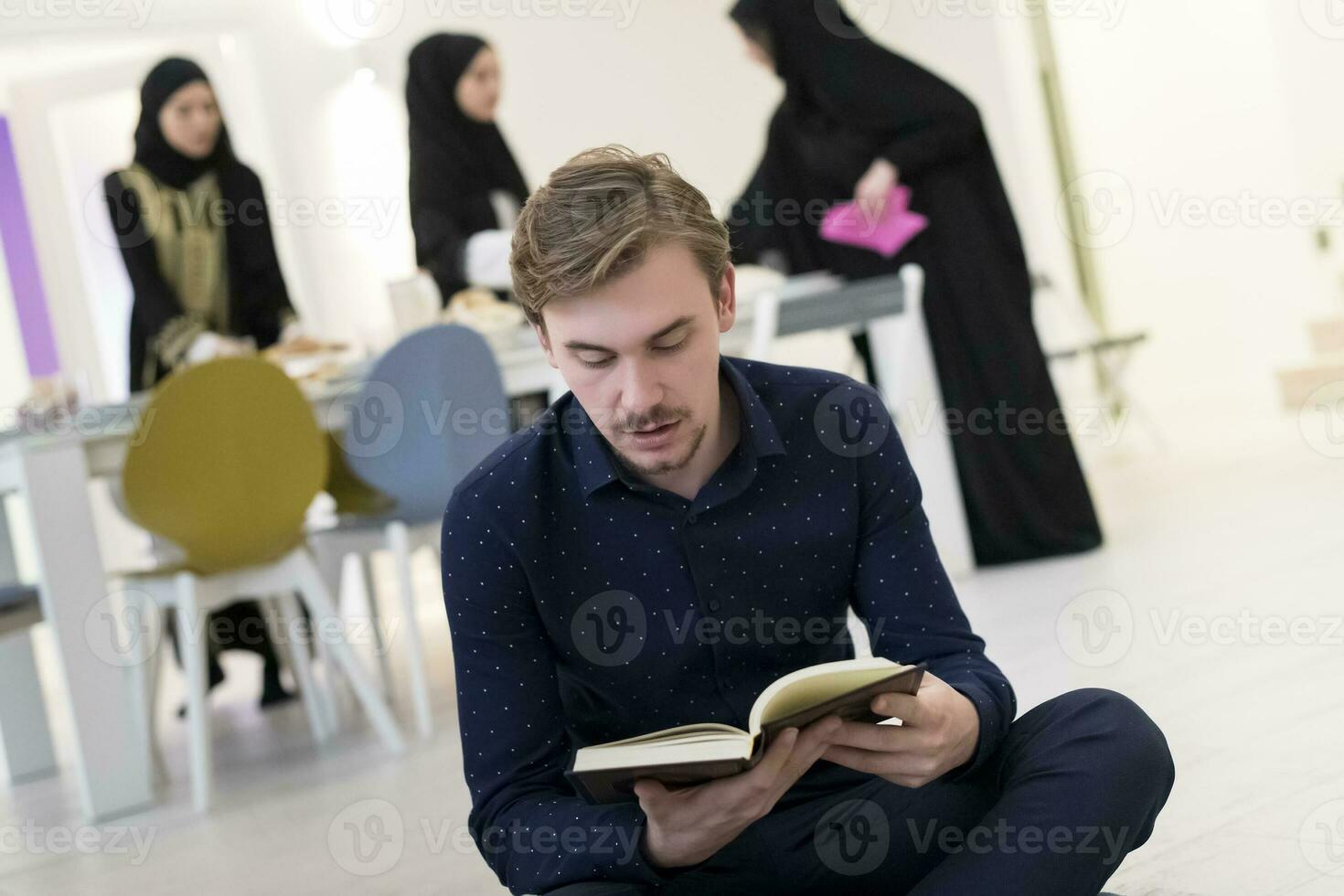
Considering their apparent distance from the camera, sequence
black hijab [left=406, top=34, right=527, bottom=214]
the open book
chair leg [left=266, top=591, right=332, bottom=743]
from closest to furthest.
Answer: the open book, chair leg [left=266, top=591, right=332, bottom=743], black hijab [left=406, top=34, right=527, bottom=214]

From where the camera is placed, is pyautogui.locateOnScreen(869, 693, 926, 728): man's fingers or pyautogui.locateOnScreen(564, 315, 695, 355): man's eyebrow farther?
pyautogui.locateOnScreen(564, 315, 695, 355): man's eyebrow

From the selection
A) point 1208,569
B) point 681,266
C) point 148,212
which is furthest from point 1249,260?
point 681,266

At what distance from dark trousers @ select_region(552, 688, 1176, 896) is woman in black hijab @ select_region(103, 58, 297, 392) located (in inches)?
111

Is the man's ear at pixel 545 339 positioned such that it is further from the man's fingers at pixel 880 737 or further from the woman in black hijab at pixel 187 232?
the woman in black hijab at pixel 187 232

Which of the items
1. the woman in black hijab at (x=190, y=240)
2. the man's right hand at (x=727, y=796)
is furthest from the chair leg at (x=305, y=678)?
the man's right hand at (x=727, y=796)

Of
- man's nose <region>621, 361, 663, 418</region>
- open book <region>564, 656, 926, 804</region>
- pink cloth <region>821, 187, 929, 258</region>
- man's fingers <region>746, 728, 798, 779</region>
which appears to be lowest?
man's fingers <region>746, 728, 798, 779</region>

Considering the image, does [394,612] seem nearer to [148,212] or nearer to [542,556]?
[148,212]

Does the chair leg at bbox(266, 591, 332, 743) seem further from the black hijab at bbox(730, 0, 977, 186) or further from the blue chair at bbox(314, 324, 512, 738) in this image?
the black hijab at bbox(730, 0, 977, 186)

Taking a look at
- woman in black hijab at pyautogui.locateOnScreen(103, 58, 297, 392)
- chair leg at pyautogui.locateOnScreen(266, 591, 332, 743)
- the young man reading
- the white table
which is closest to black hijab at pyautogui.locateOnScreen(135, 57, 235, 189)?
woman in black hijab at pyautogui.locateOnScreen(103, 58, 297, 392)

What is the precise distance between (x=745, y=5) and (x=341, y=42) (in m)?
3.01

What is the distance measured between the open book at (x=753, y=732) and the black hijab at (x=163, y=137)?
3332 millimetres

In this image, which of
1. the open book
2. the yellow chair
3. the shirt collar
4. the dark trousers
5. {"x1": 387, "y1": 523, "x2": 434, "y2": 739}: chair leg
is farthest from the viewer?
{"x1": 387, "y1": 523, "x2": 434, "y2": 739}: chair leg

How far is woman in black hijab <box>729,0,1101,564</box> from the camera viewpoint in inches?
151

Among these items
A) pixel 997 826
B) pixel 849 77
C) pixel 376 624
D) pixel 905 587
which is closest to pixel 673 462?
pixel 905 587
